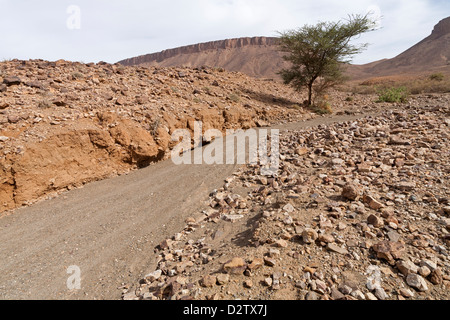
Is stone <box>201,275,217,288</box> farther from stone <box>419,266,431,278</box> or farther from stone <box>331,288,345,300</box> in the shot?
stone <box>419,266,431,278</box>

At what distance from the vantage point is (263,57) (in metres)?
68.8

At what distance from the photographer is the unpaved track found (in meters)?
3.09

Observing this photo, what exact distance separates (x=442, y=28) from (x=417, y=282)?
8914 cm

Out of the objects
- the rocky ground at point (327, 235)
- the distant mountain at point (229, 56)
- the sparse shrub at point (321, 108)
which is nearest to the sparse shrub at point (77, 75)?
the rocky ground at point (327, 235)

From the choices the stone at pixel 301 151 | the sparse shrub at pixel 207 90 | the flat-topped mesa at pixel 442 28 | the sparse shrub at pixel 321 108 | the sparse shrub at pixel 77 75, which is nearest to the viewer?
the stone at pixel 301 151

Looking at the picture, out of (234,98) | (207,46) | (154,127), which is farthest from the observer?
(207,46)

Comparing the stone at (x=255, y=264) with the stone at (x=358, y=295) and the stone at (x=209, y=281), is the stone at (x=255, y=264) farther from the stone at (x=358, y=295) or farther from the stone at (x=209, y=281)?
the stone at (x=358, y=295)

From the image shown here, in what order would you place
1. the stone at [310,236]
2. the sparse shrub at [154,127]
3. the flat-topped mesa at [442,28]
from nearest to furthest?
the stone at [310,236] < the sparse shrub at [154,127] < the flat-topped mesa at [442,28]

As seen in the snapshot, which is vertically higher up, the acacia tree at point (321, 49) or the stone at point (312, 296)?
the acacia tree at point (321, 49)

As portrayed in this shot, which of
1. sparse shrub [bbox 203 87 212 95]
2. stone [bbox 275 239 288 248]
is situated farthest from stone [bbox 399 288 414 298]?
sparse shrub [bbox 203 87 212 95]

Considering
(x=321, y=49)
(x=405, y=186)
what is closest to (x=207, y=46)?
(x=321, y=49)

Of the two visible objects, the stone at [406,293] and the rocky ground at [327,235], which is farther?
the rocky ground at [327,235]

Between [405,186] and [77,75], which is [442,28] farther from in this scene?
[77,75]

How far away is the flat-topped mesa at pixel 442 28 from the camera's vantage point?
5884 cm
